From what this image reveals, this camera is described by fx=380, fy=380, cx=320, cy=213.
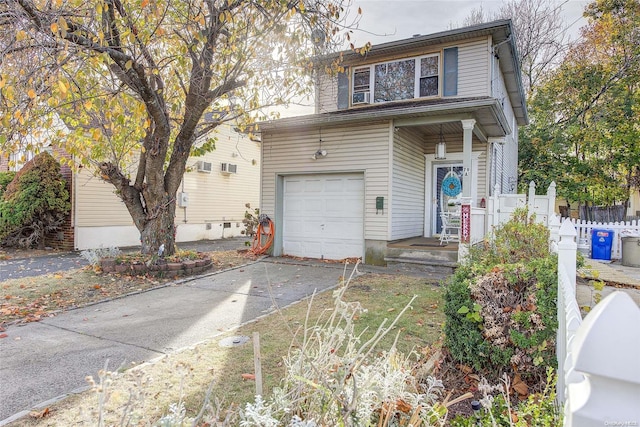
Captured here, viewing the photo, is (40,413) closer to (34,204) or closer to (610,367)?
(610,367)

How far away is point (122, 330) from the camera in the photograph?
15.6ft

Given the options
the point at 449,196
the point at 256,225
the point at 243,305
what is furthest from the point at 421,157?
the point at 243,305

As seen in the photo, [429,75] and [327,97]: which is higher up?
[429,75]

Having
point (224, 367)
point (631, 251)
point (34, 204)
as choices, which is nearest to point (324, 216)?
point (224, 367)

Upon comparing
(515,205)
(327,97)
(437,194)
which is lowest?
(515,205)

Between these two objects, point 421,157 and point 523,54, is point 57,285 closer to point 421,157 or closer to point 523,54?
point 421,157

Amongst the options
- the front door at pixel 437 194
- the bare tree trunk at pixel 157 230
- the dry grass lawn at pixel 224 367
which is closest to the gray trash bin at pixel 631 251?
the front door at pixel 437 194

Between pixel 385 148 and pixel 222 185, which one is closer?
pixel 385 148

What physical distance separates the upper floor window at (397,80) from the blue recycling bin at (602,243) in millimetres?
6174

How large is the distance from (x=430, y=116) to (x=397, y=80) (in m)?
2.54

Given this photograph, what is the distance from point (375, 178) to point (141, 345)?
690cm

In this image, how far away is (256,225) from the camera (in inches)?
455

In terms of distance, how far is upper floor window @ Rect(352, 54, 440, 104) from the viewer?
10617mm

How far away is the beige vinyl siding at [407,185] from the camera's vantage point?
980cm
